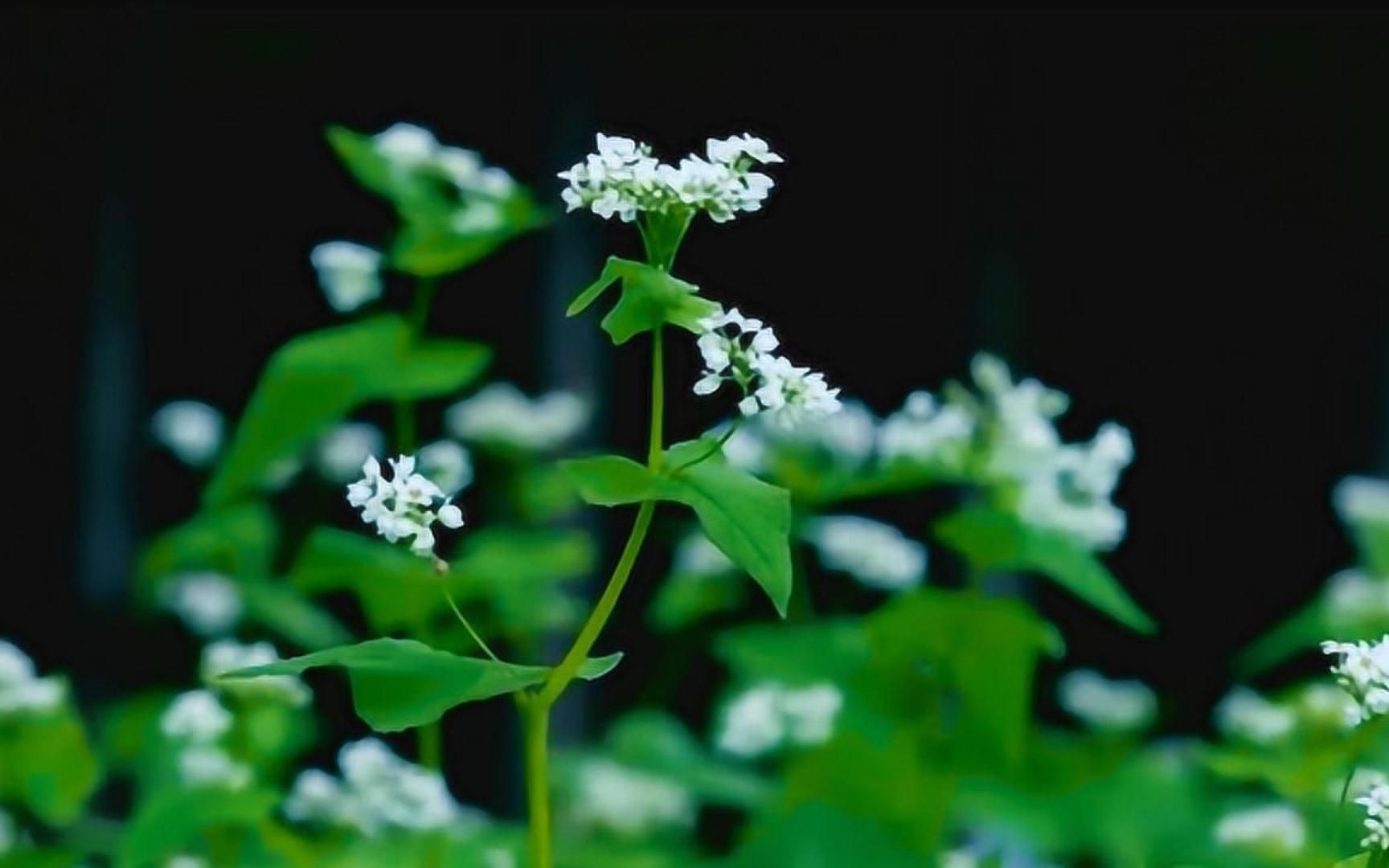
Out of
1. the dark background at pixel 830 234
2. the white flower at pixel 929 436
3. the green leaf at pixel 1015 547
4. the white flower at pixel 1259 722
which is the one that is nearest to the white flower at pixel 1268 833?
the green leaf at pixel 1015 547

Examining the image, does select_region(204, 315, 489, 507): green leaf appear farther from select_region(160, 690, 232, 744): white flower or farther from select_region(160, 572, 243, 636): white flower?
select_region(160, 572, 243, 636): white flower

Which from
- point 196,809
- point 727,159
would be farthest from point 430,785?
point 727,159

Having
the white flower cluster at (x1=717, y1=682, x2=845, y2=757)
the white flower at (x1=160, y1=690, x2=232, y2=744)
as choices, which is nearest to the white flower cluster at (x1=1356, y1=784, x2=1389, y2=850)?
the white flower cluster at (x1=717, y1=682, x2=845, y2=757)

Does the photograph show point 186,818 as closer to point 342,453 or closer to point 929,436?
point 929,436

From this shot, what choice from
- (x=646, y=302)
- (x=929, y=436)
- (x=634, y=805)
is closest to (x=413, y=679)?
(x=646, y=302)

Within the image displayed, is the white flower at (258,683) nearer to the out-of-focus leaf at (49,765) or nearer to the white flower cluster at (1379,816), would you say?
the out-of-focus leaf at (49,765)

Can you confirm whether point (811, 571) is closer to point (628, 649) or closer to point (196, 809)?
point (628, 649)
